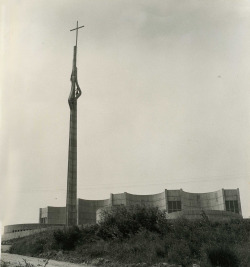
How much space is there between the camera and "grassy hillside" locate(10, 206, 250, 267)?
45.4ft

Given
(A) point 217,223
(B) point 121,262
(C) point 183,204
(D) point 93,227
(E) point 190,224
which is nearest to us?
(B) point 121,262

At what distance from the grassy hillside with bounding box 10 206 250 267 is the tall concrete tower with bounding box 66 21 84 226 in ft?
29.0

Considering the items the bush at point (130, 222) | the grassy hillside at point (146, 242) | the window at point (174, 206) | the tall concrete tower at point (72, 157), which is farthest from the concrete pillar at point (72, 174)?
the window at point (174, 206)

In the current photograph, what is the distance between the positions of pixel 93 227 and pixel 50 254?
4.67 meters

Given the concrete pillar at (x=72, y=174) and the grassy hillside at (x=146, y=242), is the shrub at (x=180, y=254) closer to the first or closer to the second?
the grassy hillside at (x=146, y=242)

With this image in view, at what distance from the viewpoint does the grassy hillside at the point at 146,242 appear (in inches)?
545

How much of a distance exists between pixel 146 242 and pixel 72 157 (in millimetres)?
21819

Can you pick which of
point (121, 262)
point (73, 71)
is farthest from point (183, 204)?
point (121, 262)

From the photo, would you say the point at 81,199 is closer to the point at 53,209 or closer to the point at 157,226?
the point at 53,209

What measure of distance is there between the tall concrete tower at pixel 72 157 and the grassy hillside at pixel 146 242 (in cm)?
883

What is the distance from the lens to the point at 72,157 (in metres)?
38.6

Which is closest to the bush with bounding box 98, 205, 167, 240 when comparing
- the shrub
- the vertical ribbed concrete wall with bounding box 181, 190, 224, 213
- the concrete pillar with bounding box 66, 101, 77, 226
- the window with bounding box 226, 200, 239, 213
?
the shrub

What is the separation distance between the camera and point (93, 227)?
25797mm

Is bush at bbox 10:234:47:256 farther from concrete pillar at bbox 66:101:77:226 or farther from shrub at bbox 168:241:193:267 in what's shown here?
shrub at bbox 168:241:193:267
